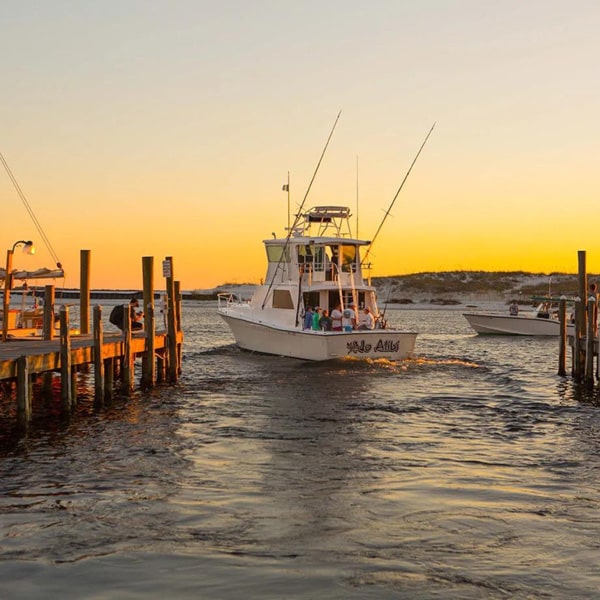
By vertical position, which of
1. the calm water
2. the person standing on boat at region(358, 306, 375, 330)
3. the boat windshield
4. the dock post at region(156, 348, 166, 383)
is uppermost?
the boat windshield

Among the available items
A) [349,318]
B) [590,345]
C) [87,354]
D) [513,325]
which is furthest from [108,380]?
[513,325]

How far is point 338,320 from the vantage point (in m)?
28.6

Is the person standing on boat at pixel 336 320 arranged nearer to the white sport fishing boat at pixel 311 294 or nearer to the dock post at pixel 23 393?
the white sport fishing boat at pixel 311 294

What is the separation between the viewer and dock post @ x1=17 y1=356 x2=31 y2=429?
16109mm

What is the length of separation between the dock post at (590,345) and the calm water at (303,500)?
2.63 m

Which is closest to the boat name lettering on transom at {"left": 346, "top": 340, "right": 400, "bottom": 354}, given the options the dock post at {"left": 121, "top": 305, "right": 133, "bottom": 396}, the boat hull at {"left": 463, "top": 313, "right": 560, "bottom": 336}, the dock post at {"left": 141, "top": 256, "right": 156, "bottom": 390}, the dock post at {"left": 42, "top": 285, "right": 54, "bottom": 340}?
the dock post at {"left": 141, "top": 256, "right": 156, "bottom": 390}

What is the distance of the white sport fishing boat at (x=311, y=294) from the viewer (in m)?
28.5

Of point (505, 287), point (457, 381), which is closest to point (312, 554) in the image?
point (457, 381)

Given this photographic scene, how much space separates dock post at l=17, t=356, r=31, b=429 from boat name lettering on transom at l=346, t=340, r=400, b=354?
13.0 metres

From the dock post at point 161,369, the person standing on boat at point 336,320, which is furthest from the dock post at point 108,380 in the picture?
the person standing on boat at point 336,320

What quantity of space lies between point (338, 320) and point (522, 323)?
83.3 feet

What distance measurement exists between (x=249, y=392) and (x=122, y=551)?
13.8 m

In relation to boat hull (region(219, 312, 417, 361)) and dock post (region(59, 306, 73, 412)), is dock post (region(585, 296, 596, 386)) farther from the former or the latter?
dock post (region(59, 306, 73, 412))

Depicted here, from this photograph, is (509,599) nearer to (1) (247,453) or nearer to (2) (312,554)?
(2) (312,554)
